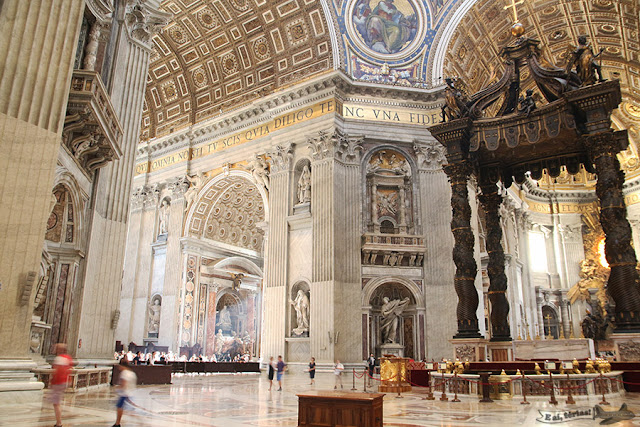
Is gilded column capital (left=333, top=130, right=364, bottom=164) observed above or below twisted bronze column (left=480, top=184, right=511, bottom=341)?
above

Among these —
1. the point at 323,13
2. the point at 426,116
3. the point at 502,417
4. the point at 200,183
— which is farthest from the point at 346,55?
the point at 502,417

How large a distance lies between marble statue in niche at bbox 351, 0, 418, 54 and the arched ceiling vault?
1.92 m

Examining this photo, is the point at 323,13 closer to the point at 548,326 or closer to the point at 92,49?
the point at 92,49

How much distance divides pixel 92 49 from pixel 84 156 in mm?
2136

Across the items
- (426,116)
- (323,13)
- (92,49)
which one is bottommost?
(92,49)

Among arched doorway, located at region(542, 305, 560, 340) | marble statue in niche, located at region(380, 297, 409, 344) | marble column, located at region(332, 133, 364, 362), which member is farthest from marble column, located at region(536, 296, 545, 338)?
marble column, located at region(332, 133, 364, 362)

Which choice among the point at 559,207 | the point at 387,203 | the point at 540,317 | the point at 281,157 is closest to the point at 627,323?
the point at 387,203

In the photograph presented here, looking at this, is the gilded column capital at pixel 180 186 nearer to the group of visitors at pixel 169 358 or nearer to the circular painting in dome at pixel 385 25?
the group of visitors at pixel 169 358

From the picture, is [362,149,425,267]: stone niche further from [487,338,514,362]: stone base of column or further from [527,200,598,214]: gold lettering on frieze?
[527,200,598,214]: gold lettering on frieze

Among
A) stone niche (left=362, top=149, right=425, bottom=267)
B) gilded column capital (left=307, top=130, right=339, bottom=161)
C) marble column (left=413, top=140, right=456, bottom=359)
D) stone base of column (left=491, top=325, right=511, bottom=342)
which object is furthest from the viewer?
gilded column capital (left=307, top=130, right=339, bottom=161)

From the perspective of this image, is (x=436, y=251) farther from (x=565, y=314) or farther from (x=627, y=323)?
(x=565, y=314)

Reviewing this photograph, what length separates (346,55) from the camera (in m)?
20.2

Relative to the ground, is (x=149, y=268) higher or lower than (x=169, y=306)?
higher

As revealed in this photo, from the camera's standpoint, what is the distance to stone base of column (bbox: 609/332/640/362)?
30.8 ft
